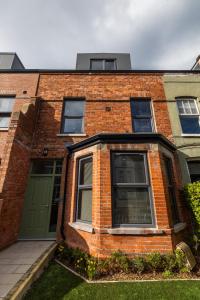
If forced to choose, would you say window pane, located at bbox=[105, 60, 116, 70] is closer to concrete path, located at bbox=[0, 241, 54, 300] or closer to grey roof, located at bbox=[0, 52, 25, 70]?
grey roof, located at bbox=[0, 52, 25, 70]

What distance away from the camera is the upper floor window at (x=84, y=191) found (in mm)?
5547

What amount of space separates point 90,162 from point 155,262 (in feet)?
11.3

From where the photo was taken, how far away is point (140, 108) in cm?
829

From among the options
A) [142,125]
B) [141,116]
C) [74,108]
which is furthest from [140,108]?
[74,108]

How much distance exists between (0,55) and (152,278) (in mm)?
15026

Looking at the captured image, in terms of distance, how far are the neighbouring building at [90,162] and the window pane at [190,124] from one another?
2.35ft

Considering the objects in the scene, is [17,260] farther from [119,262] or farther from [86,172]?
[86,172]

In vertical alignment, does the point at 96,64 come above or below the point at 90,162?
above

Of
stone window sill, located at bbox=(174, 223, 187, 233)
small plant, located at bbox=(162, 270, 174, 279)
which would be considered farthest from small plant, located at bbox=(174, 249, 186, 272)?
stone window sill, located at bbox=(174, 223, 187, 233)

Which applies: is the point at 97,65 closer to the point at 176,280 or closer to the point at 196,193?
the point at 196,193

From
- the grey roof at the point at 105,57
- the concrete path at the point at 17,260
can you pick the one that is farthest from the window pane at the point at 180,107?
the concrete path at the point at 17,260

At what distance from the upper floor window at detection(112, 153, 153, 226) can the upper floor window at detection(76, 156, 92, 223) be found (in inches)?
37.3

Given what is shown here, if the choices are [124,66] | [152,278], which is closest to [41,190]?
[152,278]

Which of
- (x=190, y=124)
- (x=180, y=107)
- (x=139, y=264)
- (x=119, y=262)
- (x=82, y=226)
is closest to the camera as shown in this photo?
(x=139, y=264)
